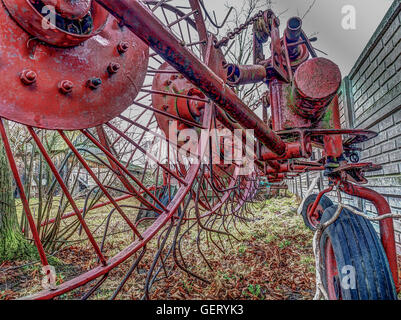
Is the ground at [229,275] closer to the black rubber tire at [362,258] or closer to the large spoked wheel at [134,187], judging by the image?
the large spoked wheel at [134,187]

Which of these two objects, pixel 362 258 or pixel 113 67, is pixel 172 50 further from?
pixel 362 258

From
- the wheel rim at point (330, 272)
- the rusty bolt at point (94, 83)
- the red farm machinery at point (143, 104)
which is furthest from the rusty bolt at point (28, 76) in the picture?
the wheel rim at point (330, 272)

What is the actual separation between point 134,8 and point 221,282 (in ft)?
6.82

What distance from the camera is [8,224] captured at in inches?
107

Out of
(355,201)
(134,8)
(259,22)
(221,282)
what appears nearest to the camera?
(134,8)

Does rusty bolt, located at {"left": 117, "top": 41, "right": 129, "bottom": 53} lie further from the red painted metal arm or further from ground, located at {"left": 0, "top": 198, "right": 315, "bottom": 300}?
ground, located at {"left": 0, "top": 198, "right": 315, "bottom": 300}

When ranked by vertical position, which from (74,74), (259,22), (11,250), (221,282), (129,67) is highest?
(259,22)

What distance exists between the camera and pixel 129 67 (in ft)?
3.50

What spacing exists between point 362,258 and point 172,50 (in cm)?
146

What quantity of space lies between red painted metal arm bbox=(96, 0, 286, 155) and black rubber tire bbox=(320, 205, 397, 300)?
961 mm

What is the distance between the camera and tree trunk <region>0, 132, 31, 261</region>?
2643mm

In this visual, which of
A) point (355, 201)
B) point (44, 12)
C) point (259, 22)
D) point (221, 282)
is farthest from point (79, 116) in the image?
point (355, 201)

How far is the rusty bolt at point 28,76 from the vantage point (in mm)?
792
